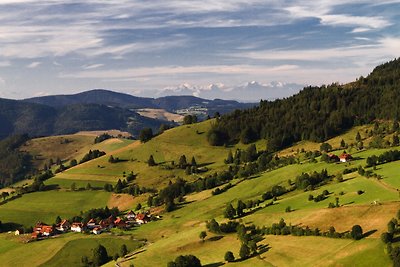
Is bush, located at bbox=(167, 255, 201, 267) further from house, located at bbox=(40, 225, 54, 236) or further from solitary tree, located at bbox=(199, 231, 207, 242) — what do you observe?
house, located at bbox=(40, 225, 54, 236)

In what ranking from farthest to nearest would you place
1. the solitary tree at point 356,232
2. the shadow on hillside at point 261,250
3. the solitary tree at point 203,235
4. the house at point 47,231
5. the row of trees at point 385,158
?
the house at point 47,231 < the row of trees at point 385,158 < the solitary tree at point 203,235 < the shadow on hillside at point 261,250 < the solitary tree at point 356,232

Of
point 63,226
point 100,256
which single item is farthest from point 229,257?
point 63,226

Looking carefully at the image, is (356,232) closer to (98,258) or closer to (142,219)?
(98,258)

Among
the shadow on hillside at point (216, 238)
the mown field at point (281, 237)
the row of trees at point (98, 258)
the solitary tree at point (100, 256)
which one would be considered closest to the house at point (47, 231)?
the mown field at point (281, 237)

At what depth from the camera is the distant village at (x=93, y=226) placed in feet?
594

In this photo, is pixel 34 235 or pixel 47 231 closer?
pixel 34 235

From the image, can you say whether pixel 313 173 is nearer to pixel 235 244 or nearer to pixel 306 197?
pixel 306 197

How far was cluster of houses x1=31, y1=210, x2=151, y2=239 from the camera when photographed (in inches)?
7151

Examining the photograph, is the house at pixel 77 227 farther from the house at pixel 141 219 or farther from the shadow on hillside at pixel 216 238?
the shadow on hillside at pixel 216 238

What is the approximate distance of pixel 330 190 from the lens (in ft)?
A: 493

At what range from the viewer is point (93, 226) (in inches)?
7416

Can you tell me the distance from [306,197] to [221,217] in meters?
30.6

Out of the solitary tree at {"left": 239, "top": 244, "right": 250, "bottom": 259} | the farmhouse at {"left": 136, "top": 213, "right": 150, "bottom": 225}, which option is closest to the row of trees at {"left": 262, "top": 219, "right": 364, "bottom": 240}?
the solitary tree at {"left": 239, "top": 244, "right": 250, "bottom": 259}

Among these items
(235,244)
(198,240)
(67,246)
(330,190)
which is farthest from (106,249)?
(330,190)
